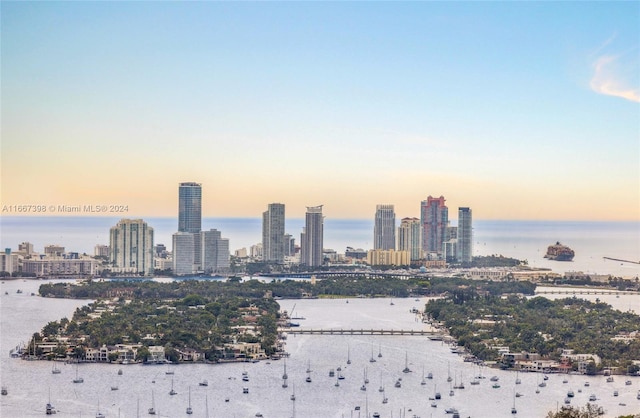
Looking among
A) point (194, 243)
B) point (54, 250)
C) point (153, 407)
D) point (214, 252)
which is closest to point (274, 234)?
point (214, 252)

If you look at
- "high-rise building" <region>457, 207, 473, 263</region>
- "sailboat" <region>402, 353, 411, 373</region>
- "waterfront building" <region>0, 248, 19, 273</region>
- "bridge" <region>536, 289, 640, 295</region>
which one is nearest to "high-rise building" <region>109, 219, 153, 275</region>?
"waterfront building" <region>0, 248, 19, 273</region>

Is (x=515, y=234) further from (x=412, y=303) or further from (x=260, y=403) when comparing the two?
(x=260, y=403)

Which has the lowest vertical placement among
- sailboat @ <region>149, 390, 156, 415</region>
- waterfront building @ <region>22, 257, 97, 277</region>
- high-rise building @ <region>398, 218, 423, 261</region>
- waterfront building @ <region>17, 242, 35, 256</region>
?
sailboat @ <region>149, 390, 156, 415</region>

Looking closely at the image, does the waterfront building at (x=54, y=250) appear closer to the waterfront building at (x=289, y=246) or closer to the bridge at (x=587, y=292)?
the waterfront building at (x=289, y=246)

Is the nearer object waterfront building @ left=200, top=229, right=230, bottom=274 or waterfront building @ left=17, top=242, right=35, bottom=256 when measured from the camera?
waterfront building @ left=17, top=242, right=35, bottom=256

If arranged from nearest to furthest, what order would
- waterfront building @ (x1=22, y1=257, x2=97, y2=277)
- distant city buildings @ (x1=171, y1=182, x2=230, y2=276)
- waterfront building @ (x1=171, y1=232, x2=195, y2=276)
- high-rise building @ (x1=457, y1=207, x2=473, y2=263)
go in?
waterfront building @ (x1=22, y1=257, x2=97, y2=277) < waterfront building @ (x1=171, y1=232, x2=195, y2=276) < distant city buildings @ (x1=171, y1=182, x2=230, y2=276) < high-rise building @ (x1=457, y1=207, x2=473, y2=263)

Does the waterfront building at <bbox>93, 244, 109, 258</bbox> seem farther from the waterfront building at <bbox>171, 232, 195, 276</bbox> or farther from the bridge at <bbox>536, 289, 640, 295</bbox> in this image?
the bridge at <bbox>536, 289, 640, 295</bbox>
